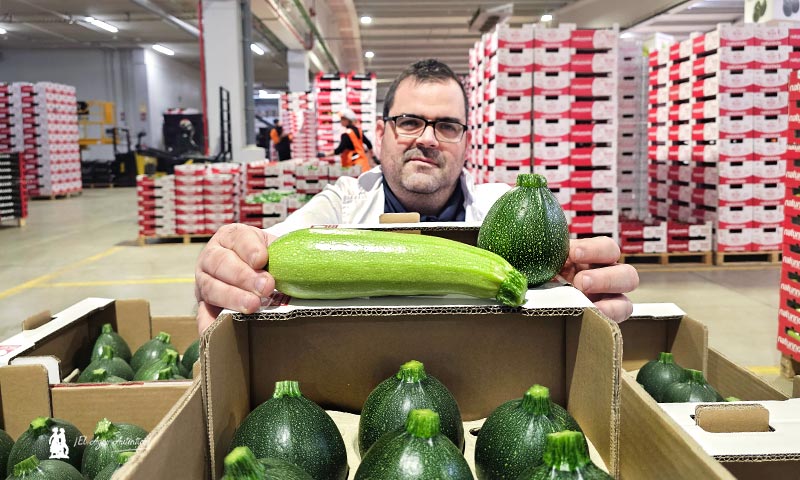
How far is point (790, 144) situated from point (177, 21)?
17.6m

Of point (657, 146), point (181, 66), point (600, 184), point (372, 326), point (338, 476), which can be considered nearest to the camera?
Result: point (338, 476)

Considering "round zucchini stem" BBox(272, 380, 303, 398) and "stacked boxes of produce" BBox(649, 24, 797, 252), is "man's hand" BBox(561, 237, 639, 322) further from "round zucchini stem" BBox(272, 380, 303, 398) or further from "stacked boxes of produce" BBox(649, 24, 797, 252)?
"stacked boxes of produce" BBox(649, 24, 797, 252)

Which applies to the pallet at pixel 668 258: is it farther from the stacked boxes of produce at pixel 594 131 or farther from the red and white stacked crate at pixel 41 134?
the red and white stacked crate at pixel 41 134

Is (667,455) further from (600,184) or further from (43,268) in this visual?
(43,268)

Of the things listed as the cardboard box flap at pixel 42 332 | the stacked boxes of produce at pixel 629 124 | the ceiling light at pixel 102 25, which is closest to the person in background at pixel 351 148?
the stacked boxes of produce at pixel 629 124

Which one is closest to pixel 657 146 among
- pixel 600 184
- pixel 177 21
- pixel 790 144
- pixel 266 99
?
pixel 600 184

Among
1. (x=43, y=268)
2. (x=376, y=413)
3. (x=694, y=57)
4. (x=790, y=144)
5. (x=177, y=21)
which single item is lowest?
(x=43, y=268)

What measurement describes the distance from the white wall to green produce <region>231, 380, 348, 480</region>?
949 inches

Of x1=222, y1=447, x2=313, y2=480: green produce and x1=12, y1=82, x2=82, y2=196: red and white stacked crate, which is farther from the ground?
x1=12, y1=82, x2=82, y2=196: red and white stacked crate

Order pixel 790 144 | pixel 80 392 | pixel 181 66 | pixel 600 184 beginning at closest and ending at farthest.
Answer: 1. pixel 80 392
2. pixel 790 144
3. pixel 600 184
4. pixel 181 66

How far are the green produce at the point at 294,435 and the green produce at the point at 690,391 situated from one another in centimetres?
104

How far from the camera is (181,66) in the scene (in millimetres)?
28531

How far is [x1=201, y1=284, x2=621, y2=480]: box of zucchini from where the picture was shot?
91 centimetres

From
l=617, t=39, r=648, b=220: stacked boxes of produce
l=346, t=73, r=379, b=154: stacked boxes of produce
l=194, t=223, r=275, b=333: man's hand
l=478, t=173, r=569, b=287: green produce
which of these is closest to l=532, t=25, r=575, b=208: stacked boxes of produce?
l=617, t=39, r=648, b=220: stacked boxes of produce
